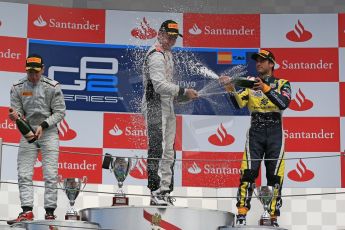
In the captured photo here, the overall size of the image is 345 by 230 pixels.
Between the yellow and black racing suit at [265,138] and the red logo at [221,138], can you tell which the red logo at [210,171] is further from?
the yellow and black racing suit at [265,138]

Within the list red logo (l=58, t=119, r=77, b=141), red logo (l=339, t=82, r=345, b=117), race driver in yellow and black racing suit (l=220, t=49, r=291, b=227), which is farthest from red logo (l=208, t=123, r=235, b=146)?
race driver in yellow and black racing suit (l=220, t=49, r=291, b=227)

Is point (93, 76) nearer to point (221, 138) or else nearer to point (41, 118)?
point (221, 138)

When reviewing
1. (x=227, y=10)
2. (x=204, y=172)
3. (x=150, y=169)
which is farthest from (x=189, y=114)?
(x=150, y=169)

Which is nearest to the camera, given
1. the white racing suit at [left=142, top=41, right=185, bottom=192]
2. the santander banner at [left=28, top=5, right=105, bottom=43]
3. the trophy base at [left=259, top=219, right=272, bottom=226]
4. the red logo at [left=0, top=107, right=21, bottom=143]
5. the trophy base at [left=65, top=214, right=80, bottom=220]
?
the trophy base at [left=65, top=214, right=80, bottom=220]

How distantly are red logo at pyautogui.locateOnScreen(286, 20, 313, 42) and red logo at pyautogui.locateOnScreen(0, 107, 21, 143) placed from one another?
104 inches

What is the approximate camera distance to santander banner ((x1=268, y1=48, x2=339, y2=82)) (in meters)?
8.92

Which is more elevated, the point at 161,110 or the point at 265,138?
the point at 161,110

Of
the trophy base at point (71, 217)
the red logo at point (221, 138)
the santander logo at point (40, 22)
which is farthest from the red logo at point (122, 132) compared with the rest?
the trophy base at point (71, 217)

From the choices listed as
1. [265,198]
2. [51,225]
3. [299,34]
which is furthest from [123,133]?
[51,225]

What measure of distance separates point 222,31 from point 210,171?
1.34 meters

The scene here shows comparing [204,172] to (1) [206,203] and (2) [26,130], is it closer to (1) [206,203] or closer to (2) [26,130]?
(1) [206,203]

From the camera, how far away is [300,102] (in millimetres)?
8875

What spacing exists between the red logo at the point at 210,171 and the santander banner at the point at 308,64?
0.90m

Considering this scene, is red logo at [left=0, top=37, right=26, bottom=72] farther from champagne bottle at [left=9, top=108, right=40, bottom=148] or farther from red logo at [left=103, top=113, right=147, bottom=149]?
champagne bottle at [left=9, top=108, right=40, bottom=148]
